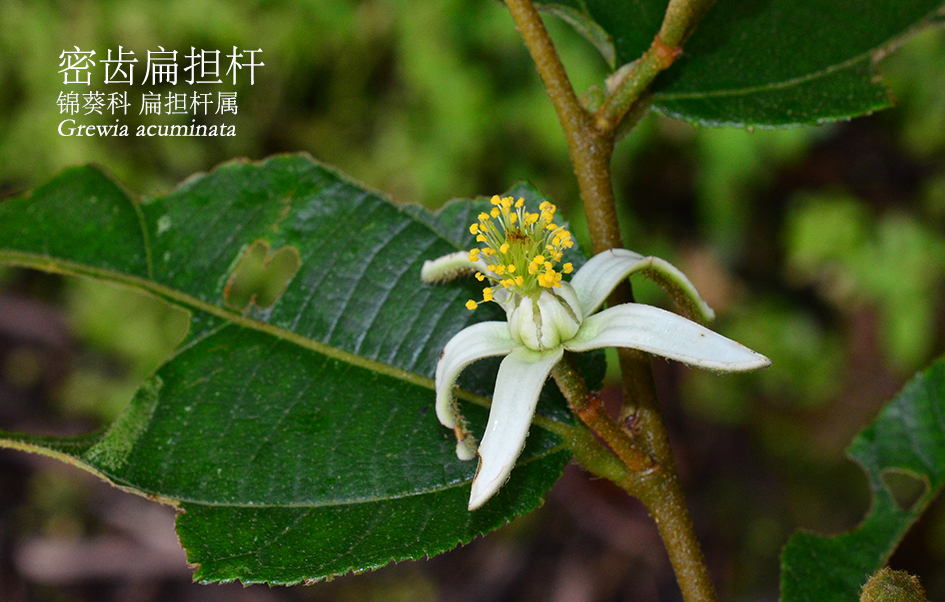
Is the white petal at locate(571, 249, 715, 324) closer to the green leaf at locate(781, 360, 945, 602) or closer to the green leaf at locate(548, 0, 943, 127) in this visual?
the green leaf at locate(548, 0, 943, 127)

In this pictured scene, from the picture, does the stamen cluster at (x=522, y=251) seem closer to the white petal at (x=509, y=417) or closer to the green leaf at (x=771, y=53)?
the white petal at (x=509, y=417)

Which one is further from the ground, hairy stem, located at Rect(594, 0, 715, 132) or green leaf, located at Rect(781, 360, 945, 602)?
hairy stem, located at Rect(594, 0, 715, 132)

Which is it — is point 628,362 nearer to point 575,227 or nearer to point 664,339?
point 664,339

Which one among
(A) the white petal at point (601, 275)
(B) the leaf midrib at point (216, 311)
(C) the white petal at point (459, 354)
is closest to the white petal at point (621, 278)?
(A) the white petal at point (601, 275)

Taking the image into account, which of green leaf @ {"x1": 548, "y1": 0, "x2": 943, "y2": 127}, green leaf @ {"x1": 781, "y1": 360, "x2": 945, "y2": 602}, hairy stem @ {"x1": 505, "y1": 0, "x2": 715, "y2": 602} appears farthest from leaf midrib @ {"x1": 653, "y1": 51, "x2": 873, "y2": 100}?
green leaf @ {"x1": 781, "y1": 360, "x2": 945, "y2": 602}

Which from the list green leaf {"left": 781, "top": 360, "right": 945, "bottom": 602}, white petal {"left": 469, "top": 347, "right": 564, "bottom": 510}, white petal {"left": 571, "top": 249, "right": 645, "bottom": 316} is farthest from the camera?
green leaf {"left": 781, "top": 360, "right": 945, "bottom": 602}

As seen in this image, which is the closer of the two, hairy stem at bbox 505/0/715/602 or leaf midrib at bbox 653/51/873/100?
hairy stem at bbox 505/0/715/602

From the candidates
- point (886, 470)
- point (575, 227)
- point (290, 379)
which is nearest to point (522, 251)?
point (290, 379)
